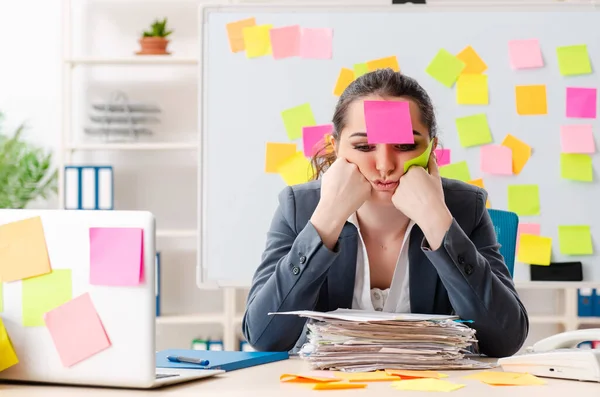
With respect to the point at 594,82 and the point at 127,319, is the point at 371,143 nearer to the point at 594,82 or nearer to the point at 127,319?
the point at 127,319

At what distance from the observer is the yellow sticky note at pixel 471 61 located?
2.76 metres

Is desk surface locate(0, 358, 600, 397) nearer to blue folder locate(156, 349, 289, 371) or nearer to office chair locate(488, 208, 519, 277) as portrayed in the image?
blue folder locate(156, 349, 289, 371)

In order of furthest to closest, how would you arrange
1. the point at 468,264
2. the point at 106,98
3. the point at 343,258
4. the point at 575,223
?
the point at 106,98, the point at 575,223, the point at 343,258, the point at 468,264

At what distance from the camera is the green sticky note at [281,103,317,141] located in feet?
9.14

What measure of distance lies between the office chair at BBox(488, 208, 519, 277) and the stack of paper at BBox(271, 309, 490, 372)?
71cm

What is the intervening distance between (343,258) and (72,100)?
3068 millimetres

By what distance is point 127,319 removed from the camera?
1085 millimetres

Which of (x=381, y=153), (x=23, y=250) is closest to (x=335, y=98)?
(x=381, y=153)

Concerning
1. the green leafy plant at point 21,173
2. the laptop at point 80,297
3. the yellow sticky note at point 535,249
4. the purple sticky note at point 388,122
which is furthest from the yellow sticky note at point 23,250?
the green leafy plant at point 21,173

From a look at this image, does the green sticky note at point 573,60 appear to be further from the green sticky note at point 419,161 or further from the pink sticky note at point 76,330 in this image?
the pink sticky note at point 76,330

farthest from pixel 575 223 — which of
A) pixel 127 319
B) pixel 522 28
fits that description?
pixel 127 319

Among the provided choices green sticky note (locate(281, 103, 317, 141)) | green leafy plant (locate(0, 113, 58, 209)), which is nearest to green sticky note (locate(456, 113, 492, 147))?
green sticky note (locate(281, 103, 317, 141))

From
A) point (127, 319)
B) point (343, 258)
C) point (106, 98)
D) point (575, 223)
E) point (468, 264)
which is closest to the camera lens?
point (127, 319)

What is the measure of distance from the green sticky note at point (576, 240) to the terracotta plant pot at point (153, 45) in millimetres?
2265
